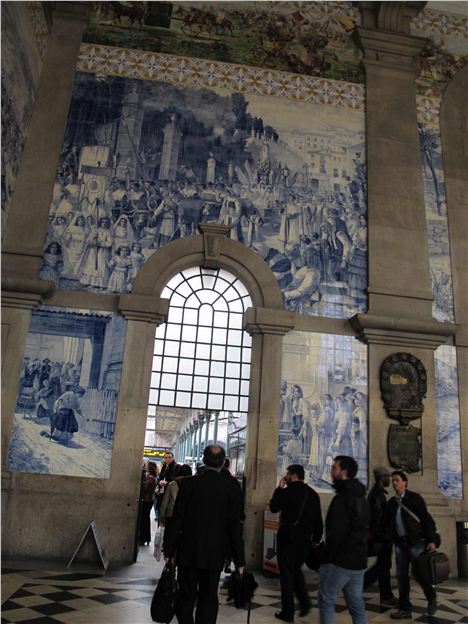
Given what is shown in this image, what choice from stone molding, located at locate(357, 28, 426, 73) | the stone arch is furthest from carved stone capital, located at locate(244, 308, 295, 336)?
stone molding, located at locate(357, 28, 426, 73)

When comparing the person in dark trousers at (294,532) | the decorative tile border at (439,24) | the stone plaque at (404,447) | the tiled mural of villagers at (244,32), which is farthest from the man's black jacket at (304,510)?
the decorative tile border at (439,24)

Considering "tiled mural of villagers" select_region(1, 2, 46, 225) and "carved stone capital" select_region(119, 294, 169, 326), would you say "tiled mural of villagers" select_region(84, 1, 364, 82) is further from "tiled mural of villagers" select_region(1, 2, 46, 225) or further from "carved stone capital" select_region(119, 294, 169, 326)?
"carved stone capital" select_region(119, 294, 169, 326)

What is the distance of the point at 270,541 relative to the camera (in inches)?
327

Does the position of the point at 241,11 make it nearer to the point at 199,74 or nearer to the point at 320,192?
the point at 199,74

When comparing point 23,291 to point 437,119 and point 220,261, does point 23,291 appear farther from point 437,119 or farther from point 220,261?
point 437,119

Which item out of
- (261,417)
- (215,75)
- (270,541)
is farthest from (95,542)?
(215,75)

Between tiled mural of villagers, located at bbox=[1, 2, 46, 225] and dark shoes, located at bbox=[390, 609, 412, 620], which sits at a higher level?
tiled mural of villagers, located at bbox=[1, 2, 46, 225]

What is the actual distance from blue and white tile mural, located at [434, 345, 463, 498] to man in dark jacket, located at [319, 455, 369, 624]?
20.0 feet

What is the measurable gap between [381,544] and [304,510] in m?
1.47

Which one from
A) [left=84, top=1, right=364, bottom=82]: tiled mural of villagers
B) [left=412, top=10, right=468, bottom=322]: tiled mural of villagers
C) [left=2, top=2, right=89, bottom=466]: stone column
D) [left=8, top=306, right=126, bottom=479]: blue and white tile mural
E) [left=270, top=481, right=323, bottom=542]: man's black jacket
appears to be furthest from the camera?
[left=84, top=1, right=364, bottom=82]: tiled mural of villagers

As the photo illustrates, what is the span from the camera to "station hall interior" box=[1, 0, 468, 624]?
9.03 m

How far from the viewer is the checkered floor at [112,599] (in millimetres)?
5340

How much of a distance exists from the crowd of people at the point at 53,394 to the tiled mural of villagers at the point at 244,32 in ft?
21.6

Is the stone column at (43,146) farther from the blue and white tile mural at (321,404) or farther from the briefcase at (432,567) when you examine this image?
the briefcase at (432,567)
